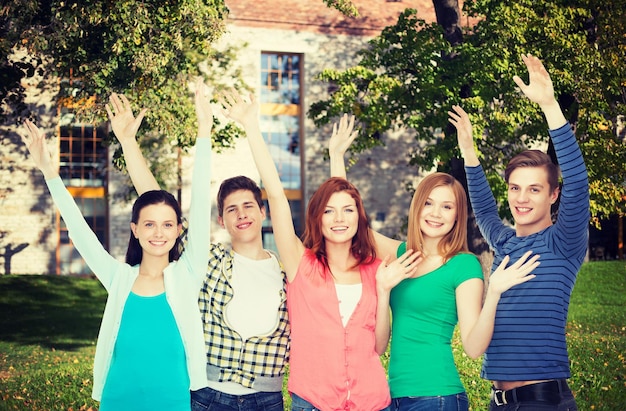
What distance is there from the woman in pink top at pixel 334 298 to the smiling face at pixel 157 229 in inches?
21.3

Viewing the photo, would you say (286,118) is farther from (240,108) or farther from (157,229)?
(157,229)

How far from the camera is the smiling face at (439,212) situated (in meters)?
4.53

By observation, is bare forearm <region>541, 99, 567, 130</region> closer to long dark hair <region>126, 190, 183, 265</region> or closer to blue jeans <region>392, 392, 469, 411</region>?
blue jeans <region>392, 392, 469, 411</region>

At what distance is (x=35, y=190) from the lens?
29.0m

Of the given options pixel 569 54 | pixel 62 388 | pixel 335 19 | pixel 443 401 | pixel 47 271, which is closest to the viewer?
pixel 443 401

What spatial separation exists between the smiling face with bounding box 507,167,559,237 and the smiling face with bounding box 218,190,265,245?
136 cm

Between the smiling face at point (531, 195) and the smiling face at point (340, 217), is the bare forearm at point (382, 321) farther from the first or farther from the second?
the smiling face at point (531, 195)

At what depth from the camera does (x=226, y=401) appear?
4.54 meters

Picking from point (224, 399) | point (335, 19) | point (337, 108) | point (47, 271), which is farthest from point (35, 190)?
point (224, 399)

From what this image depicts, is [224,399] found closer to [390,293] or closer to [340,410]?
[340,410]

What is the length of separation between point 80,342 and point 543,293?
15845 mm

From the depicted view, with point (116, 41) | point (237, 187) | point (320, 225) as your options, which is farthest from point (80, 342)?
point (320, 225)

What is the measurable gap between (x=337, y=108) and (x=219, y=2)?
19.3ft

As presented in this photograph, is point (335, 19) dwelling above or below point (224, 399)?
above
